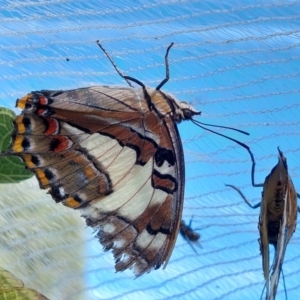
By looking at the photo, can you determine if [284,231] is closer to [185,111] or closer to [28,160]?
[185,111]

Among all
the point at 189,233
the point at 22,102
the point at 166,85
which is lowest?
the point at 189,233

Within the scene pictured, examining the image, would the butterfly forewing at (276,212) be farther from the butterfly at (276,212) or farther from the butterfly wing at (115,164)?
Result: the butterfly wing at (115,164)

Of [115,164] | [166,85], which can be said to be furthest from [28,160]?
[166,85]

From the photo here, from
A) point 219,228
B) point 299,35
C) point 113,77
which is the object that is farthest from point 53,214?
point 299,35

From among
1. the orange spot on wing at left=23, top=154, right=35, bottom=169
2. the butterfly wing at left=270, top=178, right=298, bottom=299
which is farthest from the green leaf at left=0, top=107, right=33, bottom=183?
the butterfly wing at left=270, top=178, right=298, bottom=299

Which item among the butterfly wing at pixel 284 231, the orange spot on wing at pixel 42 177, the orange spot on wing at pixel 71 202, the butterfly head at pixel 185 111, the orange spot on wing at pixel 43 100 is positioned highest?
the orange spot on wing at pixel 43 100

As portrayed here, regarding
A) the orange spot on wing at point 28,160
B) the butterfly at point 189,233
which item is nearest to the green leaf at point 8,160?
the orange spot on wing at point 28,160
